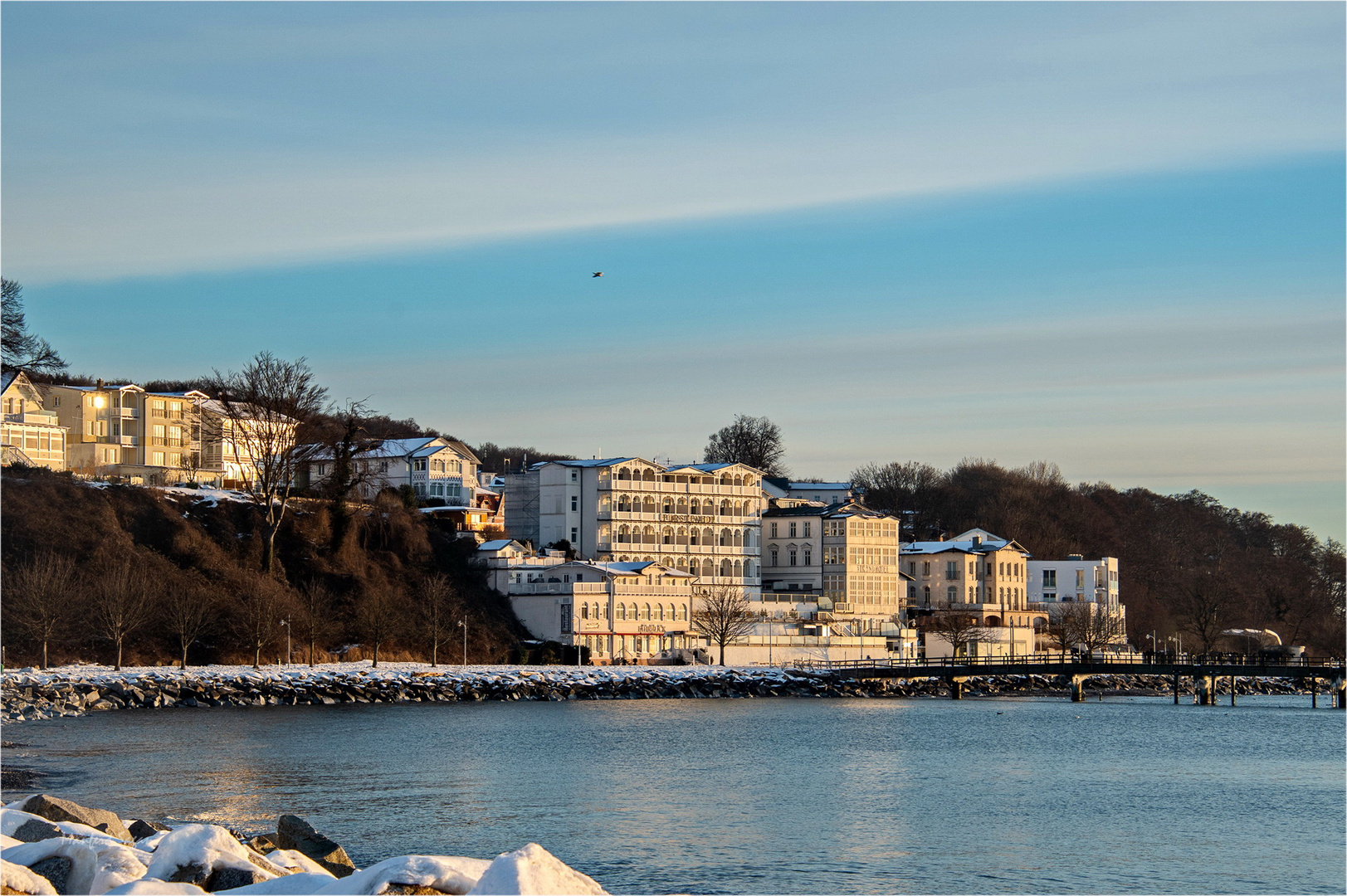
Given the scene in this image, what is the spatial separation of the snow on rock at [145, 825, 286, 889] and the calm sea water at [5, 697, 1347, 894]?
35.1ft

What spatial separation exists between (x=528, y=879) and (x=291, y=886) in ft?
9.79

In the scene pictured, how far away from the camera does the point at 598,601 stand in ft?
293

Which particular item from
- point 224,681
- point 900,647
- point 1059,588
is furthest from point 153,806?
point 1059,588

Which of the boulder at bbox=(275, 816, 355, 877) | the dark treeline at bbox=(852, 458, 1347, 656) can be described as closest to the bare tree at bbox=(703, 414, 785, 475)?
the dark treeline at bbox=(852, 458, 1347, 656)

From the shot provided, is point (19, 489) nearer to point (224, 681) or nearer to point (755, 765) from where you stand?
point (224, 681)

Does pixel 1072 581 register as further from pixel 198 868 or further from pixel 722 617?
pixel 198 868

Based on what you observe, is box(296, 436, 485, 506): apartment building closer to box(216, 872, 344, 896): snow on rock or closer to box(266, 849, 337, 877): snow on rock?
box(266, 849, 337, 877): snow on rock

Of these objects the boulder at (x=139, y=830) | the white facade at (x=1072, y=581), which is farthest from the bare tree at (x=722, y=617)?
the boulder at (x=139, y=830)

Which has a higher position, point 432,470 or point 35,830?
point 432,470

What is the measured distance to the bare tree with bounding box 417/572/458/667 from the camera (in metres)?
82.0

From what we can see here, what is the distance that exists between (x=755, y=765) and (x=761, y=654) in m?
49.9

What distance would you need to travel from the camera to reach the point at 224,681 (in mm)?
64375

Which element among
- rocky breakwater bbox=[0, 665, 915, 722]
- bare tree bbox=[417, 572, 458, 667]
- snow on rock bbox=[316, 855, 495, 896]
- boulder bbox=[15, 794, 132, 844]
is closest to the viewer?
snow on rock bbox=[316, 855, 495, 896]

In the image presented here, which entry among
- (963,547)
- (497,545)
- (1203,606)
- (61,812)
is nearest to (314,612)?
(497,545)
